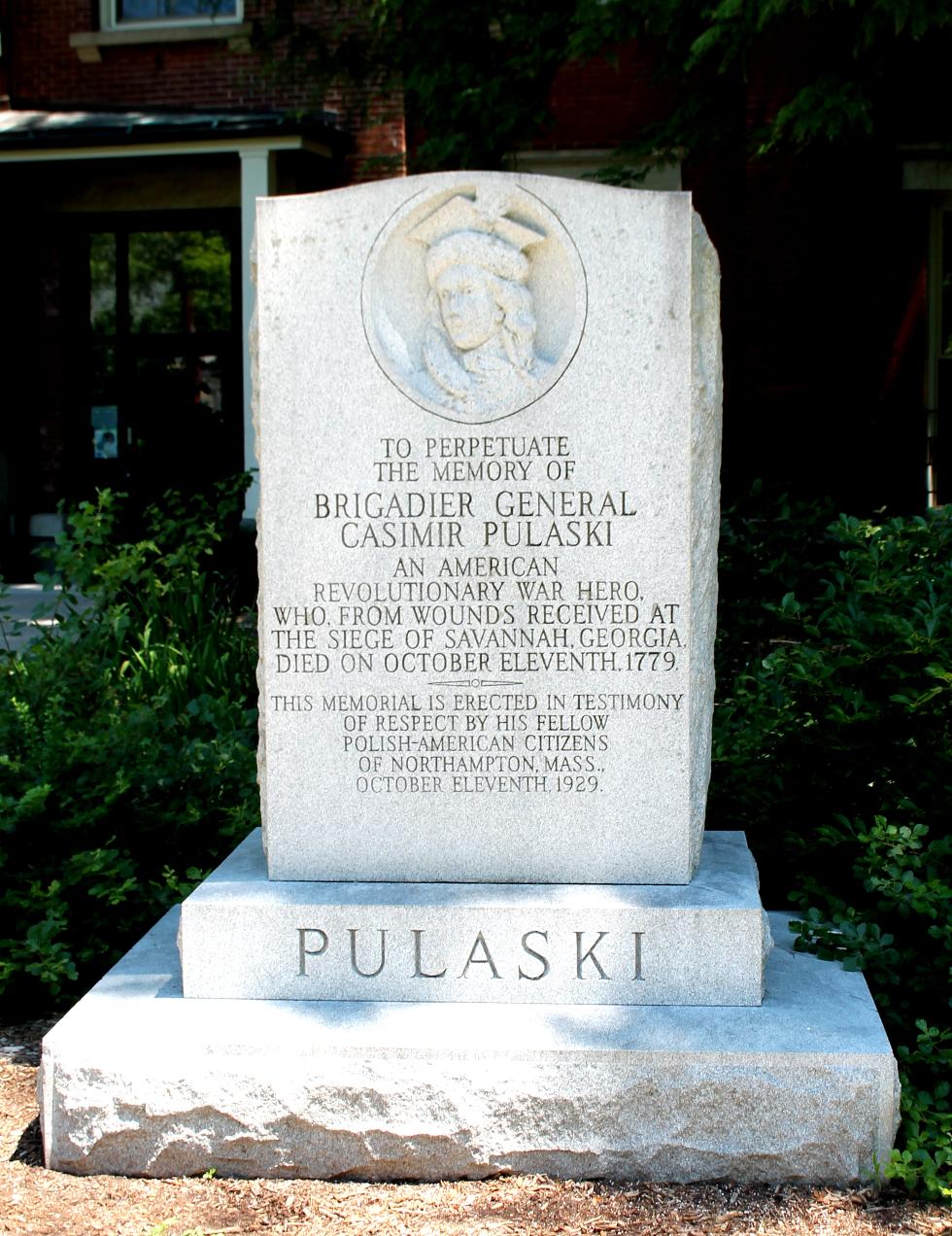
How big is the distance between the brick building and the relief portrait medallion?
927cm

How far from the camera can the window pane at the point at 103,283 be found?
15.4m

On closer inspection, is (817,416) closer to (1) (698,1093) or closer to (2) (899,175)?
(2) (899,175)

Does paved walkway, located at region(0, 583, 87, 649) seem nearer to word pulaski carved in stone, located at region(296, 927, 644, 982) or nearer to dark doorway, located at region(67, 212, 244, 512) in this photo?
dark doorway, located at region(67, 212, 244, 512)

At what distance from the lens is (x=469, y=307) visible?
354 cm

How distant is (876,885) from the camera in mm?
3758

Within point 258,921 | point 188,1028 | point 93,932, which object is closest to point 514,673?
point 258,921

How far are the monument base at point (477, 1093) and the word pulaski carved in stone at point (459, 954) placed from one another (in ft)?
0.33

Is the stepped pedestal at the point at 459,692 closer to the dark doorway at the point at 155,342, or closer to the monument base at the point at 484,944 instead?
the monument base at the point at 484,944

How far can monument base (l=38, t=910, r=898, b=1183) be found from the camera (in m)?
3.22

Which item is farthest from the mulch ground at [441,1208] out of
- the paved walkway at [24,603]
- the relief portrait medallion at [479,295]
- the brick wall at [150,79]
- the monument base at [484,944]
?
the brick wall at [150,79]

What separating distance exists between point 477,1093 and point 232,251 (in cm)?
1281

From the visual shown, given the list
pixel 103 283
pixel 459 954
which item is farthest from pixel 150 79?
pixel 459 954

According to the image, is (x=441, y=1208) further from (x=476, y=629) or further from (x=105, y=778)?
(x=105, y=778)

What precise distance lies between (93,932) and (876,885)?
225 centimetres
